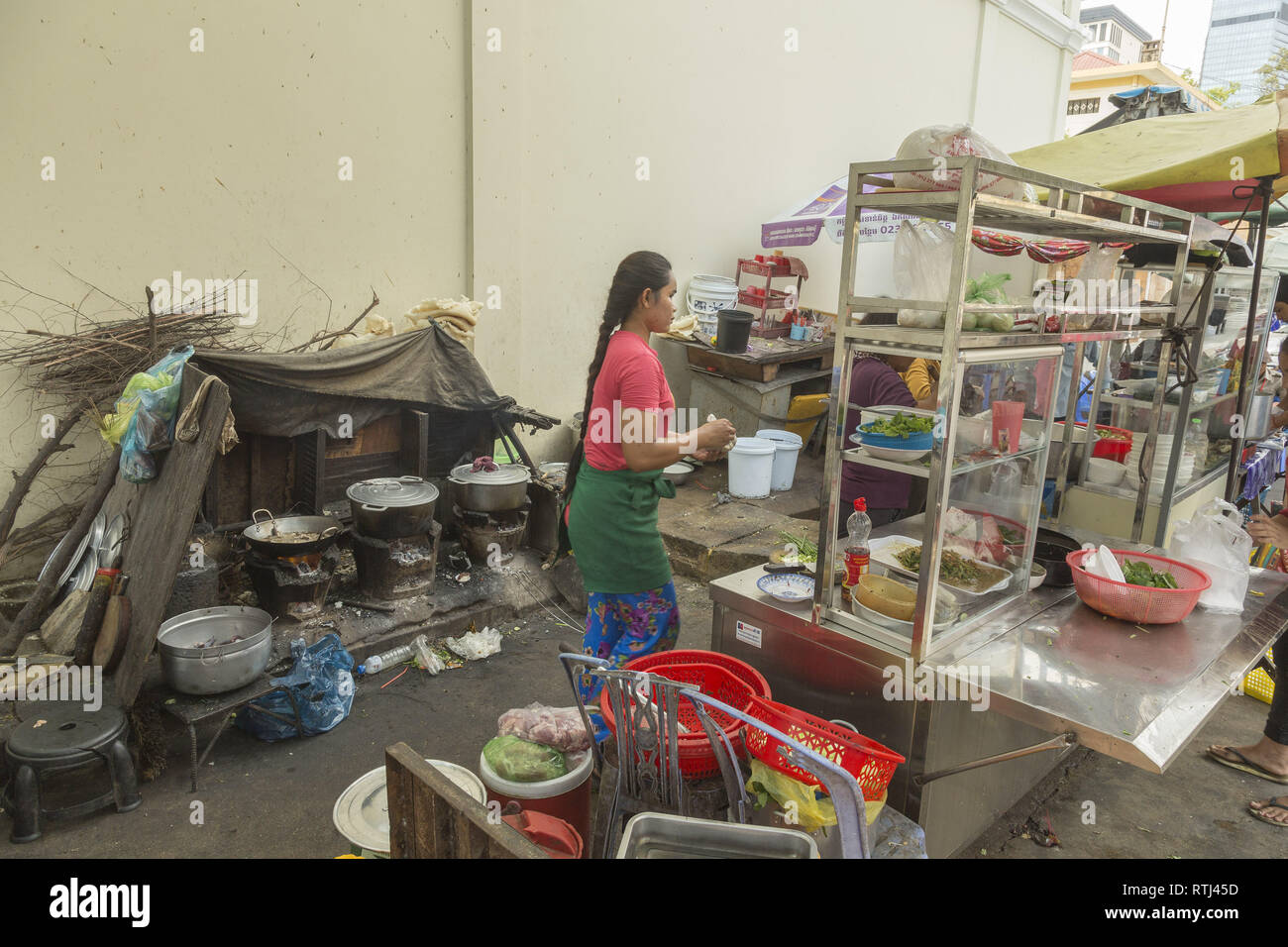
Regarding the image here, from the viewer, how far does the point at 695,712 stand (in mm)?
2754

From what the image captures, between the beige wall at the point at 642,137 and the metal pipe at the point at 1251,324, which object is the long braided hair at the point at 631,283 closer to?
the metal pipe at the point at 1251,324

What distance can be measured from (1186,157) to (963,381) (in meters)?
2.69

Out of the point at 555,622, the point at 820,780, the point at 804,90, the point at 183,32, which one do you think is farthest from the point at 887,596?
the point at 804,90

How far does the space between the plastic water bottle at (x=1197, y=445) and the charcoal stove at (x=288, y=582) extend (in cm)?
572

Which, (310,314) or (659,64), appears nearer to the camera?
(310,314)

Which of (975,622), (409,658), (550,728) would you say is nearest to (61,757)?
(409,658)

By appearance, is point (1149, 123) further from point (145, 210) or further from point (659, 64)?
point (145, 210)

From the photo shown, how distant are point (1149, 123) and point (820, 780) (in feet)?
15.6

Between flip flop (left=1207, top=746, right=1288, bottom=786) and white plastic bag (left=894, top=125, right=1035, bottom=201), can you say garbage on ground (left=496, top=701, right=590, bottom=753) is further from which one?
flip flop (left=1207, top=746, right=1288, bottom=786)

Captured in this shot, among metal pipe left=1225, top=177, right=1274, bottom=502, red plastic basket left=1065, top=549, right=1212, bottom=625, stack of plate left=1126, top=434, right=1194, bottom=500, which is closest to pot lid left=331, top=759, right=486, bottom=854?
red plastic basket left=1065, top=549, right=1212, bottom=625

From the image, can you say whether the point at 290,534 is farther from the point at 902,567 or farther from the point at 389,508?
the point at 902,567

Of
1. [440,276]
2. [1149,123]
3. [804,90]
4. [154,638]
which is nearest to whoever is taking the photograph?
[154,638]

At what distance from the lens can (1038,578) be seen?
3.56m

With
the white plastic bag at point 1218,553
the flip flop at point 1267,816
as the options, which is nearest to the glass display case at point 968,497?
the white plastic bag at point 1218,553
